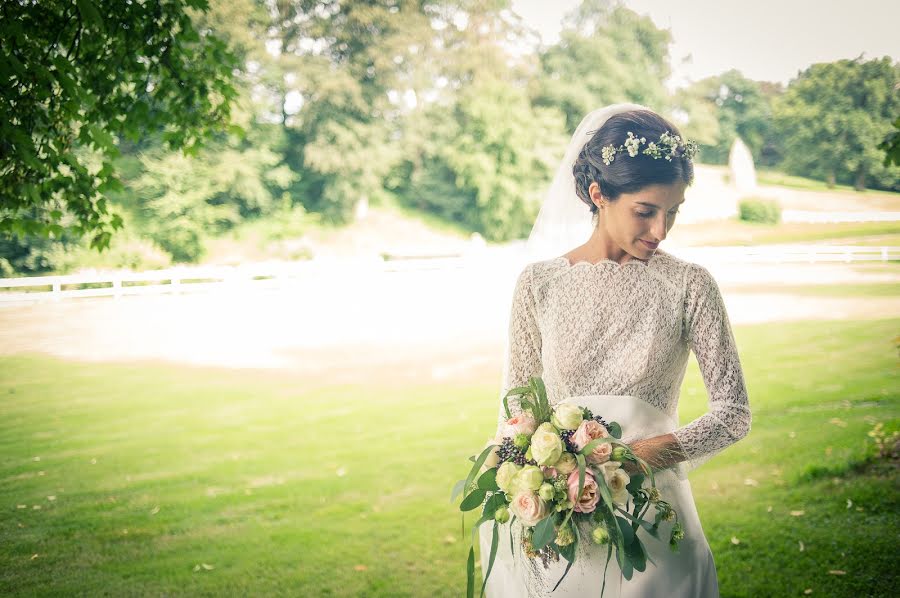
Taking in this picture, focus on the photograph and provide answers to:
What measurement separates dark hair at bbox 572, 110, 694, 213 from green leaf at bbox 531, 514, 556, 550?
713 millimetres

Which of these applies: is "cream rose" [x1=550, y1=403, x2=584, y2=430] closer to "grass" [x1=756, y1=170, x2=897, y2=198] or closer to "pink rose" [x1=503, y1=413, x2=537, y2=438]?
"pink rose" [x1=503, y1=413, x2=537, y2=438]

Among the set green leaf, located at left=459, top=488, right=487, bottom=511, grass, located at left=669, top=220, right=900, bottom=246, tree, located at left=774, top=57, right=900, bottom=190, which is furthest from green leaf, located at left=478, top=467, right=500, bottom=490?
grass, located at left=669, top=220, right=900, bottom=246

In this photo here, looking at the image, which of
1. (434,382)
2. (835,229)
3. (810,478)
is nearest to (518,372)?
(810,478)

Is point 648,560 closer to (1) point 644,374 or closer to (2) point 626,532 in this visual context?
(2) point 626,532

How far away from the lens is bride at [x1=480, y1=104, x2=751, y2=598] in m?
1.42

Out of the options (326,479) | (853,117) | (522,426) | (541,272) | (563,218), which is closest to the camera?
(522,426)

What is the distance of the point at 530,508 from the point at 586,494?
0.11 metres

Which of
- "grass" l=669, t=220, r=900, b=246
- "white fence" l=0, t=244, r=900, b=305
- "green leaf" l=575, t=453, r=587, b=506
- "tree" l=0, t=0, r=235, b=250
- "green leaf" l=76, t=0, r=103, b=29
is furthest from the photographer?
"white fence" l=0, t=244, r=900, b=305

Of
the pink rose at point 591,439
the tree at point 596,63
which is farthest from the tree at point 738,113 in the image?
the pink rose at point 591,439

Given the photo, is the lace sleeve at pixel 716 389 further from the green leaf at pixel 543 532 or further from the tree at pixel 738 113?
the tree at pixel 738 113

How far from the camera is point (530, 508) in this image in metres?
1.28

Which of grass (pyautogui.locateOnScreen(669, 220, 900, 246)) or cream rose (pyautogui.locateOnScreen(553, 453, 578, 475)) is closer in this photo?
cream rose (pyautogui.locateOnScreen(553, 453, 578, 475))

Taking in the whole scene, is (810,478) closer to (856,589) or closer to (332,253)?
(856,589)

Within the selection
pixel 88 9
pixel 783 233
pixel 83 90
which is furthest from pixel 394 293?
pixel 88 9
